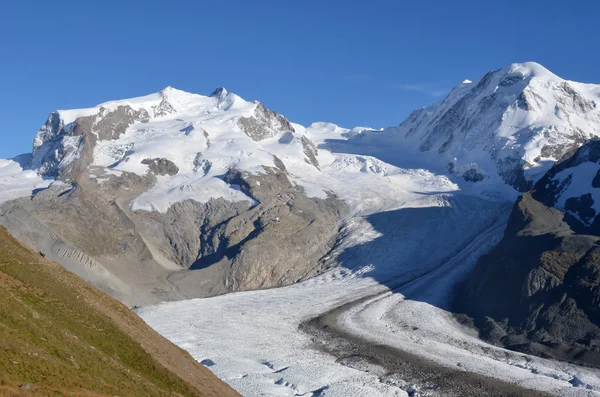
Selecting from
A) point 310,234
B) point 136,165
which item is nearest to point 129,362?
point 310,234

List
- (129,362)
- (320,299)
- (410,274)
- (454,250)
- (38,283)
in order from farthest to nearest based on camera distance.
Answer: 1. (454,250)
2. (410,274)
3. (320,299)
4. (38,283)
5. (129,362)

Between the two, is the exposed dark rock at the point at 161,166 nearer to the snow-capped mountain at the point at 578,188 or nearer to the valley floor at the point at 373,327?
the valley floor at the point at 373,327

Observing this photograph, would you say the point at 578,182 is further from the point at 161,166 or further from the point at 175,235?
the point at 161,166

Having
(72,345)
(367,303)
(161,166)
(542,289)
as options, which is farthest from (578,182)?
(72,345)

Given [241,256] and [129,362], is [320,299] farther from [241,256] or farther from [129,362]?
[129,362]

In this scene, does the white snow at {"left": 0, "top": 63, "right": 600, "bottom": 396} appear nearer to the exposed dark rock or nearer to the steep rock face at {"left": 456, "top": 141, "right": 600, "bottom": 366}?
the exposed dark rock

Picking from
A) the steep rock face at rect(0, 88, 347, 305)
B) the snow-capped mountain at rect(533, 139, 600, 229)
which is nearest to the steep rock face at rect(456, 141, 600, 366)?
the snow-capped mountain at rect(533, 139, 600, 229)
